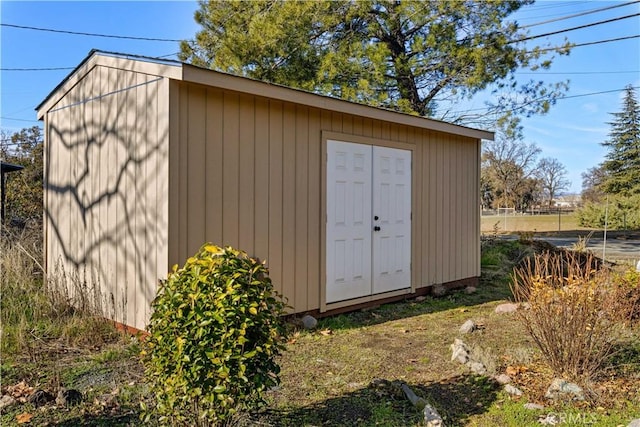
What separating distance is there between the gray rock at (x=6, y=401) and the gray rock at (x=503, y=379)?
3101mm

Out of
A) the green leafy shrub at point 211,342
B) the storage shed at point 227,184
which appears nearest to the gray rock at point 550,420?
the green leafy shrub at point 211,342

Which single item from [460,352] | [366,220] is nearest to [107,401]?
[460,352]

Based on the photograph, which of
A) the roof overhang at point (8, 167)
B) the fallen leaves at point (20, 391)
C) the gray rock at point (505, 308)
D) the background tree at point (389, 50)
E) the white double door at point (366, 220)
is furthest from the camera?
the background tree at point (389, 50)

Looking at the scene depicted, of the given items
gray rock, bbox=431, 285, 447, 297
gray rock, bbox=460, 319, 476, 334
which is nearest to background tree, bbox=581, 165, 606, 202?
gray rock, bbox=431, 285, 447, 297

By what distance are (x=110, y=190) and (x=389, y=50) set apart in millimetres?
8102

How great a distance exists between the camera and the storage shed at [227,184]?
4117mm

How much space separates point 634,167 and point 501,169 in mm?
6485

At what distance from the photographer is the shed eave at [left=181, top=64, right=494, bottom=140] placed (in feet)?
13.1

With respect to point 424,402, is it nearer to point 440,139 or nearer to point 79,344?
point 79,344

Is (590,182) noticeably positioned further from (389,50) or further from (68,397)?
(68,397)

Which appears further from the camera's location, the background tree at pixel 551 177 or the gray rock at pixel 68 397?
the background tree at pixel 551 177

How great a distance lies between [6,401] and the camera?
2.87m

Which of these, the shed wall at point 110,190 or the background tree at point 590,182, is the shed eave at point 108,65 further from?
the background tree at point 590,182

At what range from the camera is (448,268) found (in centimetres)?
698
